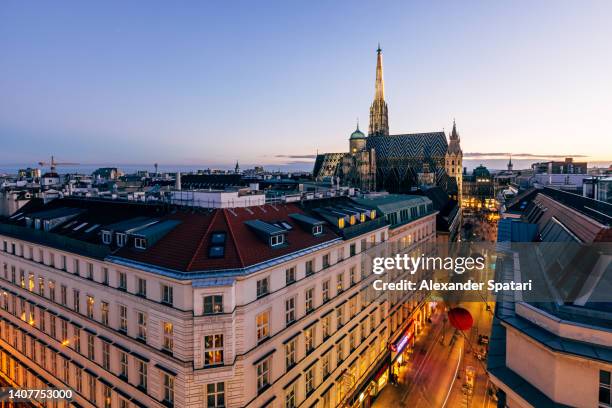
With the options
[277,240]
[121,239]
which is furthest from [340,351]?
[121,239]

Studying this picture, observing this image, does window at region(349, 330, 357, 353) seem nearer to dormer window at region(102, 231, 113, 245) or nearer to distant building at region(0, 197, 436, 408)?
distant building at region(0, 197, 436, 408)

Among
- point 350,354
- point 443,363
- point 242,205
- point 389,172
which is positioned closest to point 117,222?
point 242,205

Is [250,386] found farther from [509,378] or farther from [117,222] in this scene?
[117,222]

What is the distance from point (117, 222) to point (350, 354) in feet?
80.4

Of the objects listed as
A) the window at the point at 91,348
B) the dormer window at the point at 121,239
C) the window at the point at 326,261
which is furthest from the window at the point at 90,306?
the window at the point at 326,261

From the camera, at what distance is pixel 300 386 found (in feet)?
91.1

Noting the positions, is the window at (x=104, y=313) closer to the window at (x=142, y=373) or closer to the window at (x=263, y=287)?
the window at (x=142, y=373)

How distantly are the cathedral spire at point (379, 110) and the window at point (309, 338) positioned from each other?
168285 millimetres

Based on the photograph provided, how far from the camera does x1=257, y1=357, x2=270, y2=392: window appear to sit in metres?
24.1

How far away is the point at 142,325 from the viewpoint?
24453 millimetres

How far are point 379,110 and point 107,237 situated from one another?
175m

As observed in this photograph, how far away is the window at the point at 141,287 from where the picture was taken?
2439 cm

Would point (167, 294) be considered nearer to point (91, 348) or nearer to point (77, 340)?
point (91, 348)

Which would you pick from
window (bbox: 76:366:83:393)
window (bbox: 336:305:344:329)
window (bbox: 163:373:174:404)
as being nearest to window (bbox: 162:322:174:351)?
window (bbox: 163:373:174:404)
